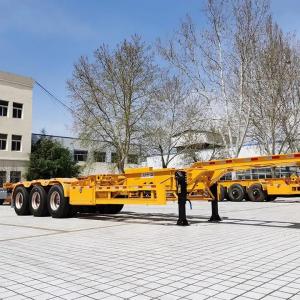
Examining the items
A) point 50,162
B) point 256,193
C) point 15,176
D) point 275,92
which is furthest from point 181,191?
point 15,176

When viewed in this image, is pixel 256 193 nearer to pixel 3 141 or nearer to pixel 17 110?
pixel 3 141

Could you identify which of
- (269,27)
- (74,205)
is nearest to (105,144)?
(269,27)

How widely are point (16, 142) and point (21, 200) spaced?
1176 inches

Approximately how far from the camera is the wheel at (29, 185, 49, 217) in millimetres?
14586

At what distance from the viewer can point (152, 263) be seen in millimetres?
6438

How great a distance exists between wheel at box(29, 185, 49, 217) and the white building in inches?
1132

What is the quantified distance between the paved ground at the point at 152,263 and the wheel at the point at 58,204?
9.31ft

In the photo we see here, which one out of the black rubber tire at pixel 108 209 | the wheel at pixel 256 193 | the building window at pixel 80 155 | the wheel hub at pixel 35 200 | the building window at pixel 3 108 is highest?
the building window at pixel 3 108

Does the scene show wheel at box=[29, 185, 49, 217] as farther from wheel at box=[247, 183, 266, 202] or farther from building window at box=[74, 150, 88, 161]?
building window at box=[74, 150, 88, 161]

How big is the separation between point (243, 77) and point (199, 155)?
16.5m

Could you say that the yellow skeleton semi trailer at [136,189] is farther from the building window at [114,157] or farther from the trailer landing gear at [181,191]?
the building window at [114,157]

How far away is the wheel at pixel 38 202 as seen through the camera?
1459 centimetres

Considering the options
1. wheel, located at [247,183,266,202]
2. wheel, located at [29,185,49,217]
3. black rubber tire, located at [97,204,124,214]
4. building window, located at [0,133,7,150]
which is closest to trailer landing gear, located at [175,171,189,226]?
black rubber tire, located at [97,204,124,214]

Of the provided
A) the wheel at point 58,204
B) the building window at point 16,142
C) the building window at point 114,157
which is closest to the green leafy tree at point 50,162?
the building window at point 16,142
